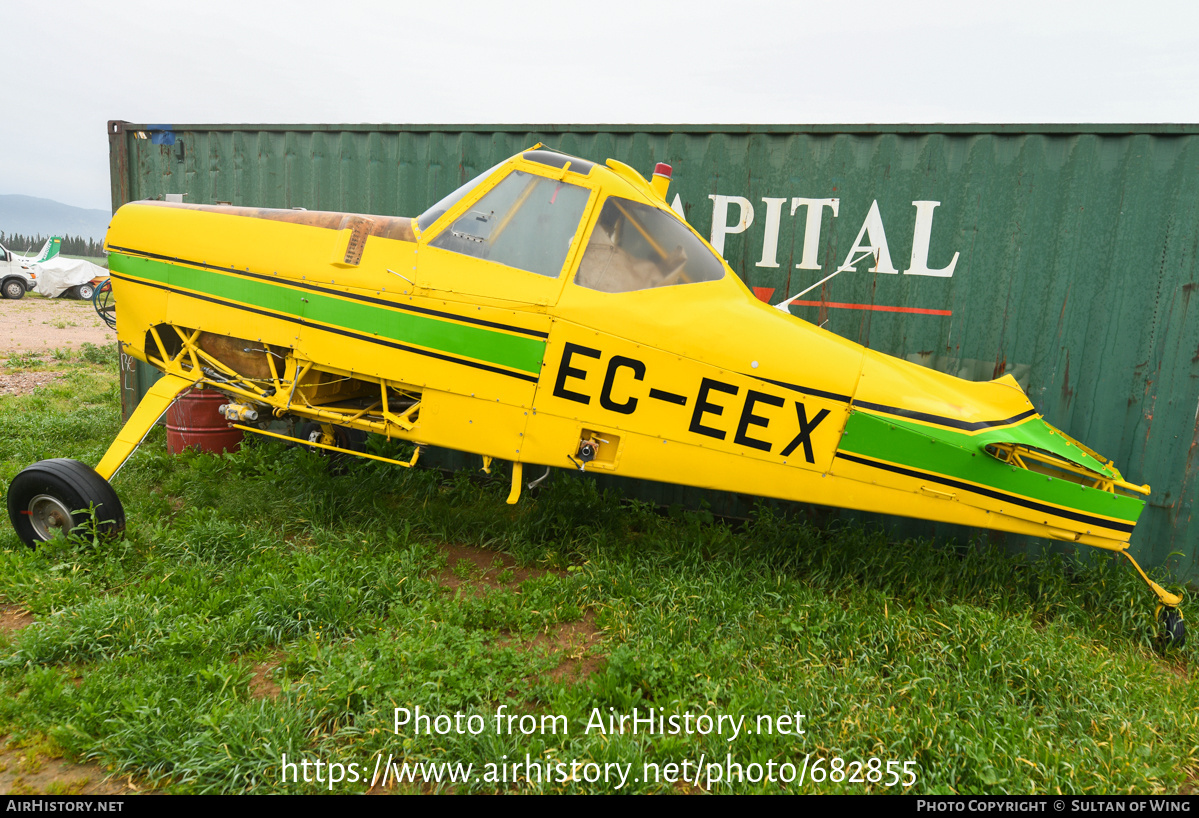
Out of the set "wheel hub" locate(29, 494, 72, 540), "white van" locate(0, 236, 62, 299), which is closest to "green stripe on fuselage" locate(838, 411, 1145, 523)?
"wheel hub" locate(29, 494, 72, 540)

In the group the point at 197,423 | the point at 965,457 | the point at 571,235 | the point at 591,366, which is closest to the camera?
the point at 965,457

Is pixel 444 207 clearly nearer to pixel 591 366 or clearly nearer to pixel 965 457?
pixel 591 366

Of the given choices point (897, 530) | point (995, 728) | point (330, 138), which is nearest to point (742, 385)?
point (995, 728)

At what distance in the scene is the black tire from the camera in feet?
13.8

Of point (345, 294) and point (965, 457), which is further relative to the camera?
point (345, 294)

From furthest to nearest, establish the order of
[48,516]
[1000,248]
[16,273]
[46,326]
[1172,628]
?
[16,273] < [46,326] < [1000,248] < [48,516] < [1172,628]

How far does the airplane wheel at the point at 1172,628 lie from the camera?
392 centimetres

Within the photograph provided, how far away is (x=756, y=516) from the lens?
5.48 meters

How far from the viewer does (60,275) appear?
76.4 ft

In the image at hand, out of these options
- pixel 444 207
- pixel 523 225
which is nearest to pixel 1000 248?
pixel 523 225

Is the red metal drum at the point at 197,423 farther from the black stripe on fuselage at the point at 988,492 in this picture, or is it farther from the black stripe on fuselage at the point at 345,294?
the black stripe on fuselage at the point at 988,492

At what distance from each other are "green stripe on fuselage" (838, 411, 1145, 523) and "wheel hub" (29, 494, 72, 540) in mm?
4947

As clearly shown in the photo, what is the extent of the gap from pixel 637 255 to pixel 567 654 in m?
2.30

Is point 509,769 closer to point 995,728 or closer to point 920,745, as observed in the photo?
point 920,745
